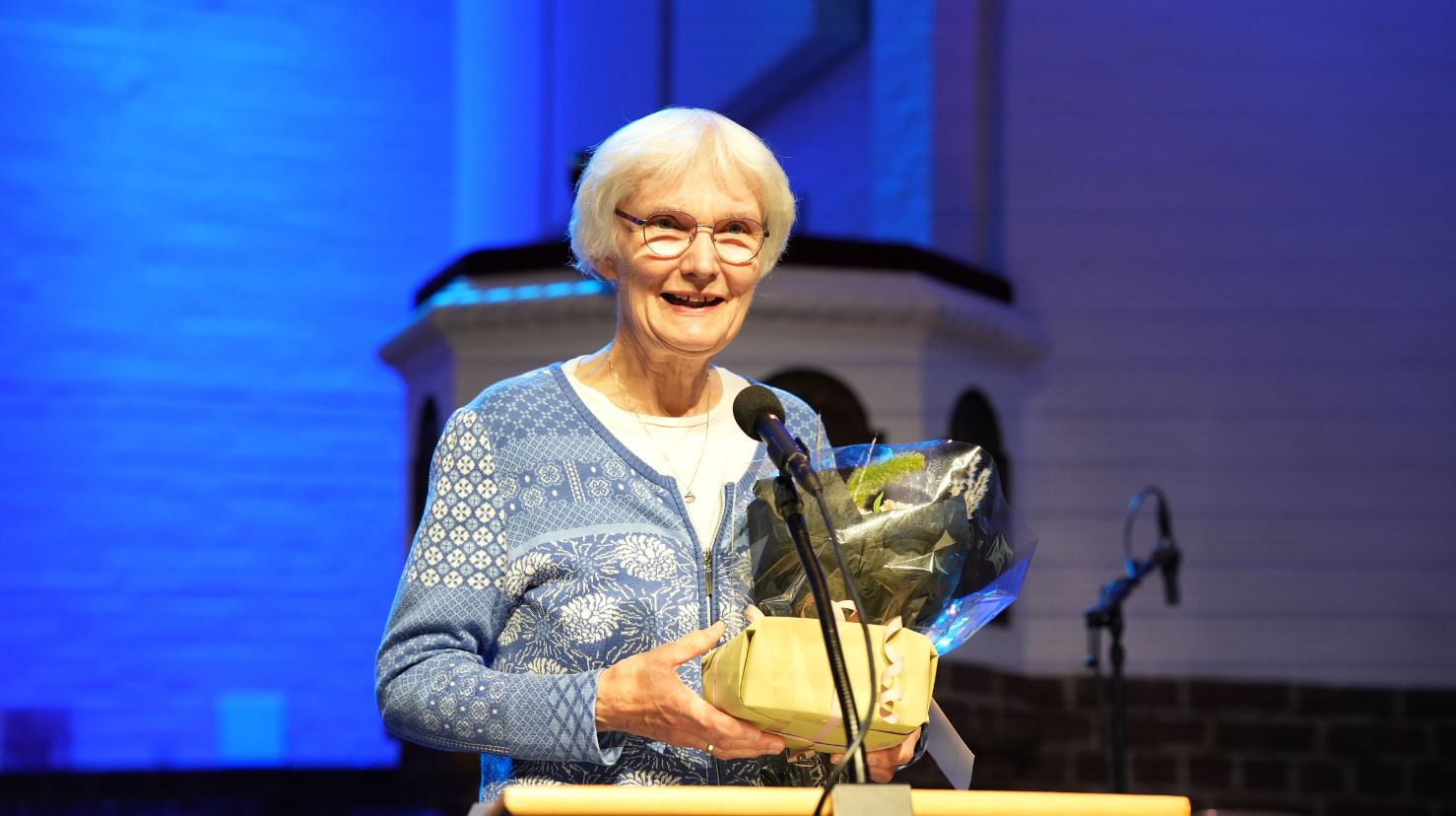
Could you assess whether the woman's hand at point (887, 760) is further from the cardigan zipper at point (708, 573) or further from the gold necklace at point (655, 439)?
the gold necklace at point (655, 439)

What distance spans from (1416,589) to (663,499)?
5.41 meters

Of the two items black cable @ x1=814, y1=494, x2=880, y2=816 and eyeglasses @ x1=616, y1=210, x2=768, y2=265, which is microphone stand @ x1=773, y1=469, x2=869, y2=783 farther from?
eyeglasses @ x1=616, y1=210, x2=768, y2=265

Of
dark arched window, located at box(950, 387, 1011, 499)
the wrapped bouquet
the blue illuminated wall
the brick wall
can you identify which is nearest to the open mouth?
the wrapped bouquet

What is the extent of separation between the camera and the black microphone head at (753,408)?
5.00 feet

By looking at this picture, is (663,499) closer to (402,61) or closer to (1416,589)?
(1416,589)

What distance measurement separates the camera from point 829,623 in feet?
4.33

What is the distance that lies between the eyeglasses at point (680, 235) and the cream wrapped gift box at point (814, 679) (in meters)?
0.57

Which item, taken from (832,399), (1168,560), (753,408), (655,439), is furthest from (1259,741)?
(753,408)

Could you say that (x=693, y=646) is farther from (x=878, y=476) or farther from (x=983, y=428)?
(x=983, y=428)

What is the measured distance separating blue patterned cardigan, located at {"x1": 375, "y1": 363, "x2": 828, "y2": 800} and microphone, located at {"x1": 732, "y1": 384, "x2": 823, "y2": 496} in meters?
0.31

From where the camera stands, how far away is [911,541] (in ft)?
5.10

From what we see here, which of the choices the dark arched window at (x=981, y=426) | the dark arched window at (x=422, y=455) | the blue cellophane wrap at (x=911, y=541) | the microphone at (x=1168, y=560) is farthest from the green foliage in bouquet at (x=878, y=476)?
the dark arched window at (x=422, y=455)

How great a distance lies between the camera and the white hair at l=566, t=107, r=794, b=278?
1826 millimetres

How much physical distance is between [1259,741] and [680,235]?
5.13 metres
